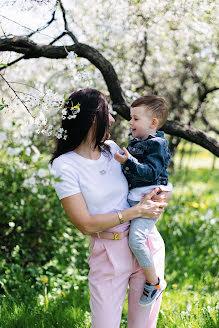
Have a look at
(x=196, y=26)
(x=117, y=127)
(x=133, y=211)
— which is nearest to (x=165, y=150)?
(x=133, y=211)

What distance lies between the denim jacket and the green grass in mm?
1212

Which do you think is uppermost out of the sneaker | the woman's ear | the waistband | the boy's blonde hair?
the boy's blonde hair

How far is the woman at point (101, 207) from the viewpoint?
2.00 m

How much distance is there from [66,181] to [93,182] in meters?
0.15

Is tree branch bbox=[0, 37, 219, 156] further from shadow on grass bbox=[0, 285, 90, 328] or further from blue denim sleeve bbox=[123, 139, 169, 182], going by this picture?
shadow on grass bbox=[0, 285, 90, 328]

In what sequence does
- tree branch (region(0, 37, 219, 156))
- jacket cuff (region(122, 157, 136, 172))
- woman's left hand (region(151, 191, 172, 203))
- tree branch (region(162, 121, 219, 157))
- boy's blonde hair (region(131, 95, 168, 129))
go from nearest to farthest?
jacket cuff (region(122, 157, 136, 172)) < woman's left hand (region(151, 191, 172, 203)) < boy's blonde hair (region(131, 95, 168, 129)) < tree branch (region(0, 37, 219, 156)) < tree branch (region(162, 121, 219, 157))

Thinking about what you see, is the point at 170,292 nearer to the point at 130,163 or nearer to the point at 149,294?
the point at 149,294

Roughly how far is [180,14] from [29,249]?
2.72 meters

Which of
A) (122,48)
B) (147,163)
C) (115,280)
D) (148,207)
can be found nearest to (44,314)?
(115,280)

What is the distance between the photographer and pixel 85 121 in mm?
2104

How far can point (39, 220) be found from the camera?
3.99 meters

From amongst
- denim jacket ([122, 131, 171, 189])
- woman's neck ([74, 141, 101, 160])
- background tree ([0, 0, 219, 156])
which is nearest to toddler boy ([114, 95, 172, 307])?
denim jacket ([122, 131, 171, 189])

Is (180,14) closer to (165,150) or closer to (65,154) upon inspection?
(165,150)

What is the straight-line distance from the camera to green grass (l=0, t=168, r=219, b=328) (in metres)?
2.84
